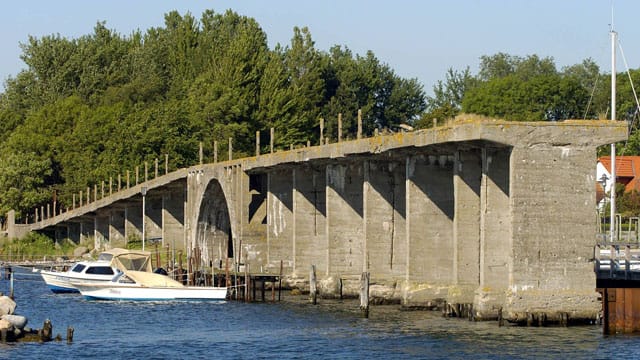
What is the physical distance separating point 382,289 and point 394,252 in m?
2.19

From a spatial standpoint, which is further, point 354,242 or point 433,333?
point 354,242

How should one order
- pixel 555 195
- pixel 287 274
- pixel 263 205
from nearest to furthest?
pixel 555 195, pixel 287 274, pixel 263 205

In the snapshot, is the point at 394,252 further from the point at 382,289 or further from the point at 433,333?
the point at 433,333

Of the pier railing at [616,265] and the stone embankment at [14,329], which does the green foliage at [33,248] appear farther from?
the stone embankment at [14,329]

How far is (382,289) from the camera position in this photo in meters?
67.1

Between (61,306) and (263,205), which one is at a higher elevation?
(263,205)

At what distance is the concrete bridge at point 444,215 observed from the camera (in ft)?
174

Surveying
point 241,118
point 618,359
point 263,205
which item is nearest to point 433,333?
point 618,359

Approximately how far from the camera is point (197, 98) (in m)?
138

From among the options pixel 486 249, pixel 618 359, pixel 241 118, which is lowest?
pixel 618 359

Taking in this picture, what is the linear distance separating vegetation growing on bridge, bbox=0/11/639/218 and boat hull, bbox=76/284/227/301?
49064mm

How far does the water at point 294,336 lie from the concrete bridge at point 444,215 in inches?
59.7

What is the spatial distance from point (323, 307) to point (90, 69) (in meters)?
109

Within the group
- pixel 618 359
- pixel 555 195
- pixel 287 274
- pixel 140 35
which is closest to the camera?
pixel 618 359
